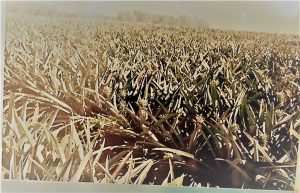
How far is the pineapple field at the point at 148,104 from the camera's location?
36.1 inches

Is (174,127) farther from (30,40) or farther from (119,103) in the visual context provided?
(30,40)

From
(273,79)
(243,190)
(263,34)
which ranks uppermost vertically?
(263,34)

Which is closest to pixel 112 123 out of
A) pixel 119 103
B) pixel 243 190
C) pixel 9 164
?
pixel 119 103

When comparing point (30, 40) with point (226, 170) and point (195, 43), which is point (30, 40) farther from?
point (226, 170)

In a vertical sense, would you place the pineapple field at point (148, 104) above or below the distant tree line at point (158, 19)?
below

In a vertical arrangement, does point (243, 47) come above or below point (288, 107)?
above

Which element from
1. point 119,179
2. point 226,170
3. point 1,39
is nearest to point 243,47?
point 226,170

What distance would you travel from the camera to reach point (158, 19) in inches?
36.4

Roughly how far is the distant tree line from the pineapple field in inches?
0.5

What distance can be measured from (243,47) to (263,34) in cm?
6

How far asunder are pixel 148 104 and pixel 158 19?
0.22 metres

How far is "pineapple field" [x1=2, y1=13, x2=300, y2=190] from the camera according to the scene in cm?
92

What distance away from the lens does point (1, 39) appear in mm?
905

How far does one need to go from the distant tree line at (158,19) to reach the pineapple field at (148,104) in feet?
0.05
